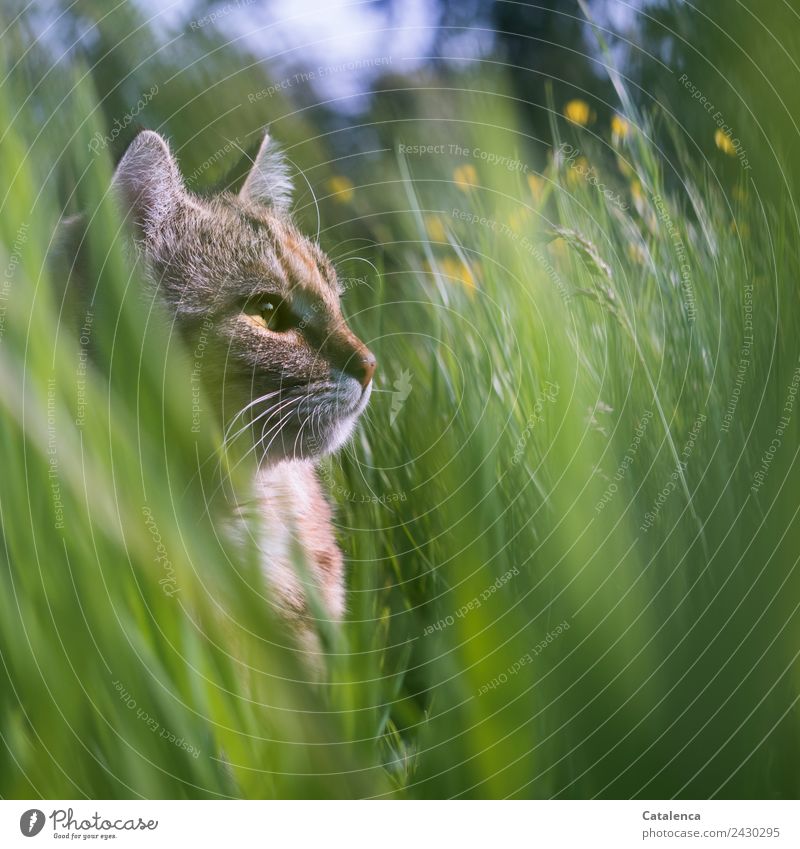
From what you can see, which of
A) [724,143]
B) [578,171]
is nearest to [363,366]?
[578,171]

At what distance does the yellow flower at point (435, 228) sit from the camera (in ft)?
2.65

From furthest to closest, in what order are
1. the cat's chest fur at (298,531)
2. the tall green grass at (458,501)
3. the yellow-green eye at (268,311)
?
1. the yellow-green eye at (268,311)
2. the cat's chest fur at (298,531)
3. the tall green grass at (458,501)

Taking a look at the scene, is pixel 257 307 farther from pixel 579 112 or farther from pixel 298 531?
pixel 579 112

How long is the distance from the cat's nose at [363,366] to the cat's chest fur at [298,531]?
11 cm

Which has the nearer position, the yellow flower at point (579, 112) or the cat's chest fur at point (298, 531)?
the cat's chest fur at point (298, 531)

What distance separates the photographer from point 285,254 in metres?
0.83

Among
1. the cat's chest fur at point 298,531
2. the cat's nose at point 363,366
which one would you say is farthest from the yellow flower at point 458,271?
the cat's chest fur at point 298,531

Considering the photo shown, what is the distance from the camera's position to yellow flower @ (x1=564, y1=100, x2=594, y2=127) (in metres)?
0.81

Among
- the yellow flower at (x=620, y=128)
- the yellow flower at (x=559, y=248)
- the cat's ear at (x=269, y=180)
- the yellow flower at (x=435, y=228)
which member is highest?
the cat's ear at (x=269, y=180)

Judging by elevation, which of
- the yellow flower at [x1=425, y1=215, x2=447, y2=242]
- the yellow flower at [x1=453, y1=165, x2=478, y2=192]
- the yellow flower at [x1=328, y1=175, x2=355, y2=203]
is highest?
the yellow flower at [x1=328, y1=175, x2=355, y2=203]

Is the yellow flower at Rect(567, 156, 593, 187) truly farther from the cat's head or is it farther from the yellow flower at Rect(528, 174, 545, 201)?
the cat's head

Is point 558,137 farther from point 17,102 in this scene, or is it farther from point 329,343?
point 17,102

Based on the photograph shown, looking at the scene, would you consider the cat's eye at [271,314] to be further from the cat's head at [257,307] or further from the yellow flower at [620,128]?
the yellow flower at [620,128]

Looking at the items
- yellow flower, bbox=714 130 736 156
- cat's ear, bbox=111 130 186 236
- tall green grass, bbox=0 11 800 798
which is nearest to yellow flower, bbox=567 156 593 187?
tall green grass, bbox=0 11 800 798
